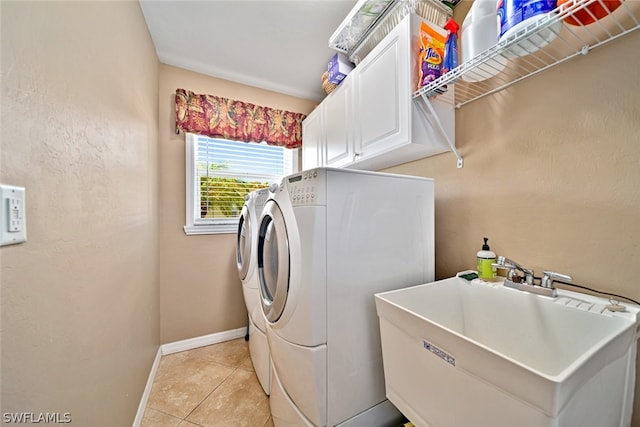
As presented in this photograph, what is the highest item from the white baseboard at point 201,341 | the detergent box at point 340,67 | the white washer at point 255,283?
the detergent box at point 340,67

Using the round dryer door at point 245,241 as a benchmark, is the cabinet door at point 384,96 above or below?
above

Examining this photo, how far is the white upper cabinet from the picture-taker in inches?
49.9

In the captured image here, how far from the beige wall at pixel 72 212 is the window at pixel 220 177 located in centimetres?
82

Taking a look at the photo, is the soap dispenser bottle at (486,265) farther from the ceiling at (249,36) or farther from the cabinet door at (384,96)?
the ceiling at (249,36)

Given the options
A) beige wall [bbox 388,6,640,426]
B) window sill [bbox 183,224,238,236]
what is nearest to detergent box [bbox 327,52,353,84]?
Answer: beige wall [bbox 388,6,640,426]

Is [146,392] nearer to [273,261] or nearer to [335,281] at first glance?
[273,261]

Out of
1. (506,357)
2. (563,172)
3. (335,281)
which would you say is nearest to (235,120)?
(335,281)

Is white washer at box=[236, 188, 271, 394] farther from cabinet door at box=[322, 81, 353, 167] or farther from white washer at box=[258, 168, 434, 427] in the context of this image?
cabinet door at box=[322, 81, 353, 167]

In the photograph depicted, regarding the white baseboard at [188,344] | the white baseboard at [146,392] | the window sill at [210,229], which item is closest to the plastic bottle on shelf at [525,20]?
the window sill at [210,229]

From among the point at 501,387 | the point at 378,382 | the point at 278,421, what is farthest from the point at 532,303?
the point at 278,421

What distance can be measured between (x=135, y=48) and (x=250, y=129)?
1029 millimetres

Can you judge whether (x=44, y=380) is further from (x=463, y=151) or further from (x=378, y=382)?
(x=463, y=151)

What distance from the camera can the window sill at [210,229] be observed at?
7.36ft

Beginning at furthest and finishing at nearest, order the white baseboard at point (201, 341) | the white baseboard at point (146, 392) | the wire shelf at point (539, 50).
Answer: the white baseboard at point (201, 341), the white baseboard at point (146, 392), the wire shelf at point (539, 50)
